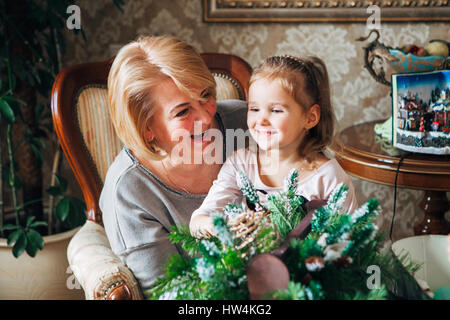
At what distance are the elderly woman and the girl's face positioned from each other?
0.11m

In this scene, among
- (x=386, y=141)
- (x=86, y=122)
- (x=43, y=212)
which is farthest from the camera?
(x=43, y=212)

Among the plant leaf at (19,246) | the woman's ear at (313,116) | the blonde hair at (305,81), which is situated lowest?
the plant leaf at (19,246)

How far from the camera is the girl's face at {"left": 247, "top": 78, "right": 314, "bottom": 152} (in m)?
1.07

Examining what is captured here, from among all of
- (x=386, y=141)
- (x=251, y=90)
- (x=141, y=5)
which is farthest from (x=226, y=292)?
(x=141, y=5)

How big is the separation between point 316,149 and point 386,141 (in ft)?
2.36

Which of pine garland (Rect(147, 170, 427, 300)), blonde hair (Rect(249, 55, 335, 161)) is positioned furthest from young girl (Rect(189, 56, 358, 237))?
pine garland (Rect(147, 170, 427, 300))

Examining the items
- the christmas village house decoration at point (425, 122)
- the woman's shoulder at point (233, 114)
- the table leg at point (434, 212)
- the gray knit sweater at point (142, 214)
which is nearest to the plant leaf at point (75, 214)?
the gray knit sweater at point (142, 214)

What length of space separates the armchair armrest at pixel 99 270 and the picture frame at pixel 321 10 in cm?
132

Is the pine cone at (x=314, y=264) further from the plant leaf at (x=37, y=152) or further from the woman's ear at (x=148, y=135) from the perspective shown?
the plant leaf at (x=37, y=152)

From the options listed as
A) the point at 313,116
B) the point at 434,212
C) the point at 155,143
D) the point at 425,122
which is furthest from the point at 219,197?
the point at 434,212

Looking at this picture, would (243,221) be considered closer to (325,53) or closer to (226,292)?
(226,292)

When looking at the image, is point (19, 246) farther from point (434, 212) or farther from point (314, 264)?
point (434, 212)

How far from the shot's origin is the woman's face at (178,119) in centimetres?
106

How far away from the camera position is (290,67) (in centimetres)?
108
